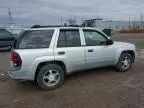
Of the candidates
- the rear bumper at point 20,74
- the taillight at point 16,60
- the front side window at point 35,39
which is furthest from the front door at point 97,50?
the taillight at point 16,60

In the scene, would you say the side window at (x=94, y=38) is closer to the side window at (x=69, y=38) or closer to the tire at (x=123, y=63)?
the side window at (x=69, y=38)

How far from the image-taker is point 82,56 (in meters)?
5.90

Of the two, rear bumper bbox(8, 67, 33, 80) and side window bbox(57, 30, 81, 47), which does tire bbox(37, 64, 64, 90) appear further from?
side window bbox(57, 30, 81, 47)

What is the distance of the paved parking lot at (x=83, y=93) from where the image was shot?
452 cm

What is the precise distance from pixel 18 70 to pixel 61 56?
1.22m

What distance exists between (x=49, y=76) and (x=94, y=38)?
1974mm

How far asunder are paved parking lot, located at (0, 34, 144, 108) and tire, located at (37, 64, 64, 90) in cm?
17

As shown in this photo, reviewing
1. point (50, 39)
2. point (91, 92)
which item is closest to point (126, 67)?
point (91, 92)

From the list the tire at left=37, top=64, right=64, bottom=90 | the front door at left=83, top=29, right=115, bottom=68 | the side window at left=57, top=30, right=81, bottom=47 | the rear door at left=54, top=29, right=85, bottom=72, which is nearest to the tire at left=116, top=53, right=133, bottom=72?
the front door at left=83, top=29, right=115, bottom=68

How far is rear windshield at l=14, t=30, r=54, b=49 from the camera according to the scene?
17.2 ft

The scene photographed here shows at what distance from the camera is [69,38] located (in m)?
5.79

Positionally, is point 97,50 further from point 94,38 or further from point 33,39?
point 33,39

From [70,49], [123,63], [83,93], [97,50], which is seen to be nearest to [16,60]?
[70,49]

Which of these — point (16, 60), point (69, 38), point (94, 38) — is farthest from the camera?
point (94, 38)
